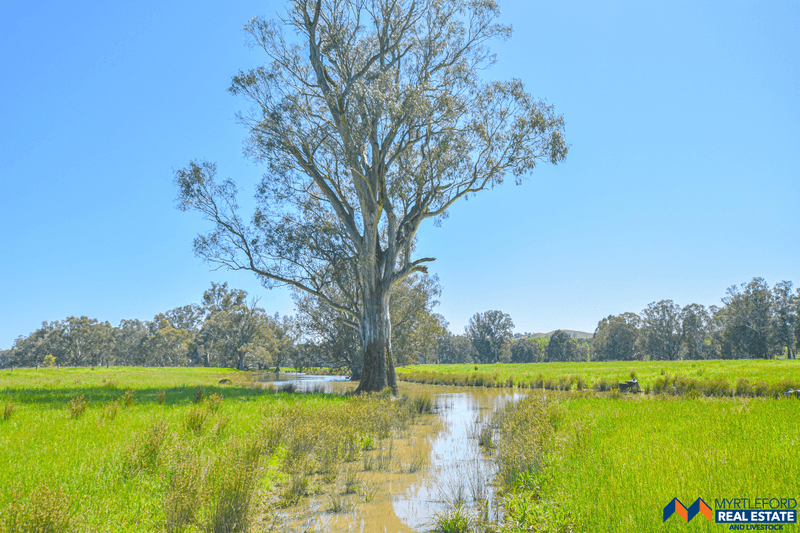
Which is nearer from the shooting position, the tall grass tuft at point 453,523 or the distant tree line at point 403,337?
the tall grass tuft at point 453,523

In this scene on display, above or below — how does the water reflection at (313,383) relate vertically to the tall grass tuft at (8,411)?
below

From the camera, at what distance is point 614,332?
312 ft

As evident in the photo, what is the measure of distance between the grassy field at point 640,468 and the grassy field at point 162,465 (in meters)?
2.91

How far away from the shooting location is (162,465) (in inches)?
222

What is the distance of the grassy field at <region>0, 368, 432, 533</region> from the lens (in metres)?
3.96

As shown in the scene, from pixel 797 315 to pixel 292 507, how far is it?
3741 inches

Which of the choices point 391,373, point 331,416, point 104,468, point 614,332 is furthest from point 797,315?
point 104,468

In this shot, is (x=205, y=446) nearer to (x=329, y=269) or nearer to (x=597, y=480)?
(x=597, y=480)

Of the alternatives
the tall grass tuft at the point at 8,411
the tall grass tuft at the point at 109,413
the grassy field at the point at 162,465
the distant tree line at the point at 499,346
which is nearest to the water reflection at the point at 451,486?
the grassy field at the point at 162,465

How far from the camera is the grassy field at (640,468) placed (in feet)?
12.6

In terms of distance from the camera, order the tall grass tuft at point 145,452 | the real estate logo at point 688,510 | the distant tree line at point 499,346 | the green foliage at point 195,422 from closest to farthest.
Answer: the real estate logo at point 688,510 → the tall grass tuft at point 145,452 → the green foliage at point 195,422 → the distant tree line at point 499,346

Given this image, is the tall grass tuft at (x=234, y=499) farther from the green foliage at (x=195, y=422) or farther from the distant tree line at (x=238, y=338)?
the distant tree line at (x=238, y=338)

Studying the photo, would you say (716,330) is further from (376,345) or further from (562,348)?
(376,345)

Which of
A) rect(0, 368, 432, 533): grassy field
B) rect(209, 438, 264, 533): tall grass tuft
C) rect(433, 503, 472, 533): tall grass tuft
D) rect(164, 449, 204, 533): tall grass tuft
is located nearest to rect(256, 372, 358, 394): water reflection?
rect(0, 368, 432, 533): grassy field
